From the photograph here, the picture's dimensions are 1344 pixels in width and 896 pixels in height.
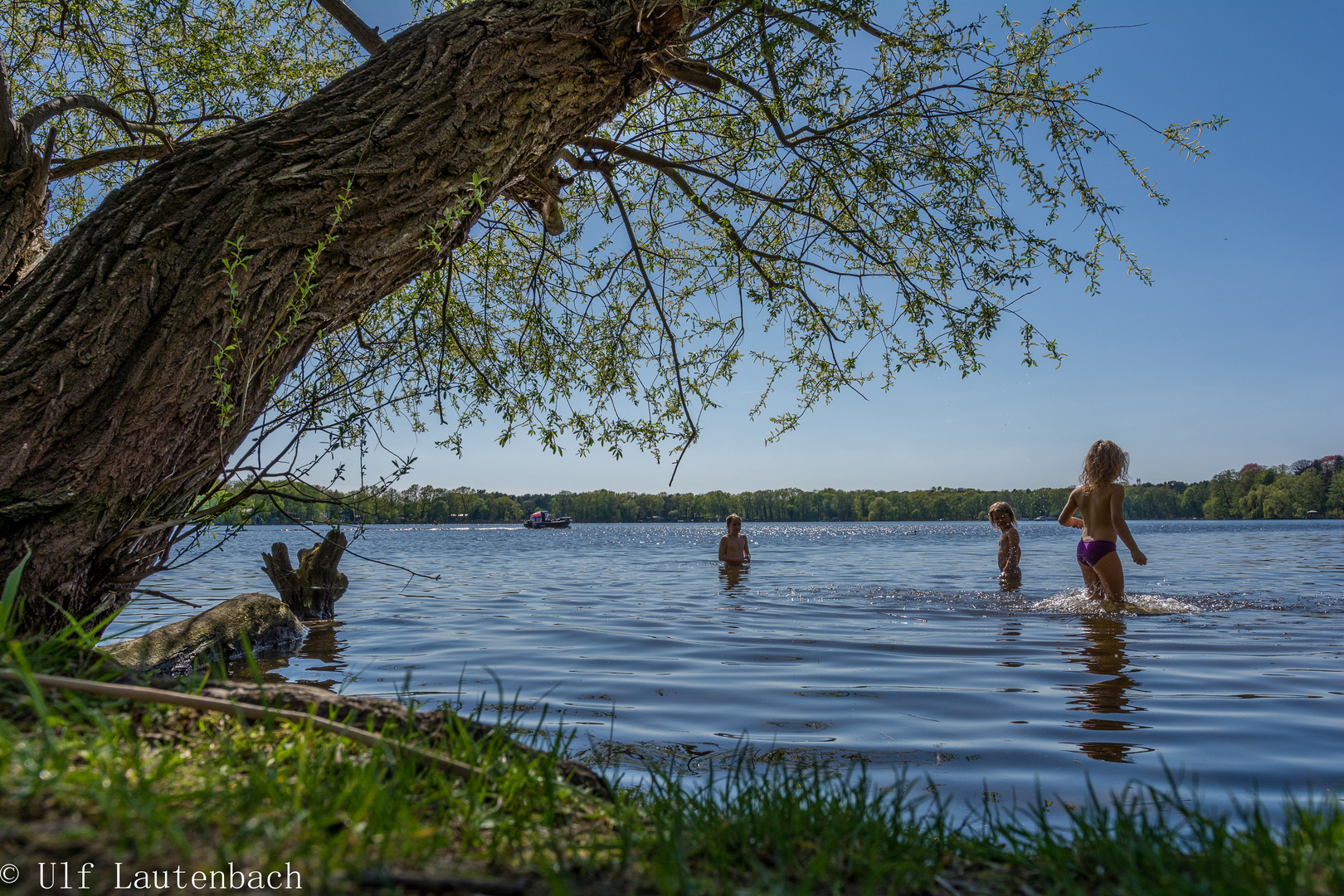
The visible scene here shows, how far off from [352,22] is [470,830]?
6.77 metres

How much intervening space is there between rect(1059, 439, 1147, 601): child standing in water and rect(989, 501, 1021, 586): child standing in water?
96.3 inches

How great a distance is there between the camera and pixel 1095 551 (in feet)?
33.5

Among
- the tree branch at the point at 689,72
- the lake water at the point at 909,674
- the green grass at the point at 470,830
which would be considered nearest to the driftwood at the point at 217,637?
the lake water at the point at 909,674

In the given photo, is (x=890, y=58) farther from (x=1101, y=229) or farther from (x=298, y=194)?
(x=298, y=194)

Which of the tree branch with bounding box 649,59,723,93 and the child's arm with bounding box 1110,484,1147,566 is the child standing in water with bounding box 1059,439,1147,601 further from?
the tree branch with bounding box 649,59,723,93

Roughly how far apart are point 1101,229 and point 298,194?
5.98m

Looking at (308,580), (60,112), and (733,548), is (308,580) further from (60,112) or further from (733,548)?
(733,548)

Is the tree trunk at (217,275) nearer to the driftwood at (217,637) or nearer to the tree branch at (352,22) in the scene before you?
the tree branch at (352,22)

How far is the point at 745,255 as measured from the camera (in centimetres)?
772

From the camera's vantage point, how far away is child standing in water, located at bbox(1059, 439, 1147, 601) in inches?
384

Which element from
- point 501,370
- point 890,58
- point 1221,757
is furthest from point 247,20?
point 1221,757

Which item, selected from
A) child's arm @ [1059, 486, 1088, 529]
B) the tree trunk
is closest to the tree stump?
the tree trunk

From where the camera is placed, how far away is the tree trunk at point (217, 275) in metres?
3.09

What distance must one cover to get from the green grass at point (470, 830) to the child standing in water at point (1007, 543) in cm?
1201
